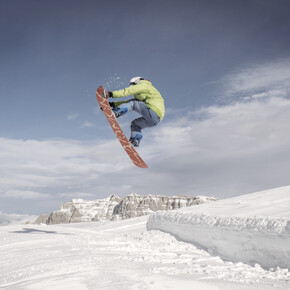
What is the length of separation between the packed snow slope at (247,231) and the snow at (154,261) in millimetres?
20

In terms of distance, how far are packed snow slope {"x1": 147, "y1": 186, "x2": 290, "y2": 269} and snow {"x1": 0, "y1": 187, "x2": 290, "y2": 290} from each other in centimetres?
2

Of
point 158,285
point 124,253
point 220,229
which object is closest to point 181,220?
point 220,229

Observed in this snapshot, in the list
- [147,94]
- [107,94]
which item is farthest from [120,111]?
[147,94]

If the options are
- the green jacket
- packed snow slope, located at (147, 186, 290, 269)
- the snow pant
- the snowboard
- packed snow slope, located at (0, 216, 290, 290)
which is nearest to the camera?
packed snow slope, located at (0, 216, 290, 290)

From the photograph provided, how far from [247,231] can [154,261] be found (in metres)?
1.91

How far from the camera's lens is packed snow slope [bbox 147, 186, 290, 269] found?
17.9 feet

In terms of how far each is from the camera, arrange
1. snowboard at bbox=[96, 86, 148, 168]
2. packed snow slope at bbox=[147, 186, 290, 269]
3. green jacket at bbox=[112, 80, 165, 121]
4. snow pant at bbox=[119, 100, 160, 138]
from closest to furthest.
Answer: packed snow slope at bbox=[147, 186, 290, 269] < green jacket at bbox=[112, 80, 165, 121] < snow pant at bbox=[119, 100, 160, 138] < snowboard at bbox=[96, 86, 148, 168]

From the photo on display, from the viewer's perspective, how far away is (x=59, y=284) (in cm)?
386

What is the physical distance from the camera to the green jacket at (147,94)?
835 cm

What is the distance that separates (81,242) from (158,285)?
446cm

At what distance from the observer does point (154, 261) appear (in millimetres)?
5430


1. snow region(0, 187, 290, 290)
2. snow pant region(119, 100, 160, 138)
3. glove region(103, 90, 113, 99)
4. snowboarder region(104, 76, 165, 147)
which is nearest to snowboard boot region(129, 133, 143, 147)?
snow pant region(119, 100, 160, 138)

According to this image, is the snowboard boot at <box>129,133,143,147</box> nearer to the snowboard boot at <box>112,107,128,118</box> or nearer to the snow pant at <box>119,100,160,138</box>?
the snow pant at <box>119,100,160,138</box>

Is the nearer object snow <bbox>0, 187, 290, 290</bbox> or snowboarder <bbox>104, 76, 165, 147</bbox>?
snow <bbox>0, 187, 290, 290</bbox>
